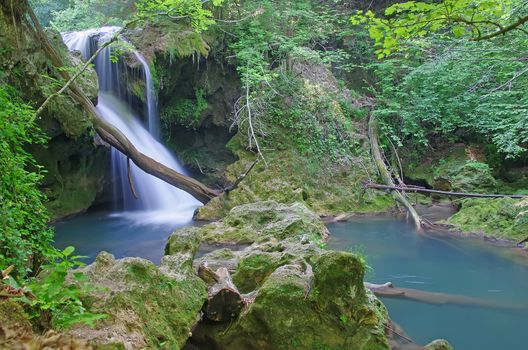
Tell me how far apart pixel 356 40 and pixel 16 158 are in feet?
51.7

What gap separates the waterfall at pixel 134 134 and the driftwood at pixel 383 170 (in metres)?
5.76

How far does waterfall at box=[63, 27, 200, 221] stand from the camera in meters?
11.3

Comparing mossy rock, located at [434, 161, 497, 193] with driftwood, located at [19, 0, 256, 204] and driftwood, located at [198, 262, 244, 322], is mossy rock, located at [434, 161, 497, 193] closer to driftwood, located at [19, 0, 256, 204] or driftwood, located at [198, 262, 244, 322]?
driftwood, located at [19, 0, 256, 204]

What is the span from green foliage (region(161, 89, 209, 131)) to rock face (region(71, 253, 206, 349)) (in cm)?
950

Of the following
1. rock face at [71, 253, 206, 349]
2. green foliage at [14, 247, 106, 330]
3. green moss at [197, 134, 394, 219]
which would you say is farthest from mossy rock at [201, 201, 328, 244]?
green foliage at [14, 247, 106, 330]

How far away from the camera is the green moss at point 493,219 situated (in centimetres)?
891

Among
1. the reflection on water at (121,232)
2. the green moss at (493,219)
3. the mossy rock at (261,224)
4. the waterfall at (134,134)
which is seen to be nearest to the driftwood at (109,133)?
the reflection on water at (121,232)

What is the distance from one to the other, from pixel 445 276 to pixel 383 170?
227 inches

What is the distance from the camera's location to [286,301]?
144 inches

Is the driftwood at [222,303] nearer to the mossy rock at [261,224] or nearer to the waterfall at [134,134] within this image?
the mossy rock at [261,224]

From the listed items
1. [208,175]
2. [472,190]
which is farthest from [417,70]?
[208,175]

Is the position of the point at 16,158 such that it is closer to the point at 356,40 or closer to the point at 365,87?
the point at 365,87

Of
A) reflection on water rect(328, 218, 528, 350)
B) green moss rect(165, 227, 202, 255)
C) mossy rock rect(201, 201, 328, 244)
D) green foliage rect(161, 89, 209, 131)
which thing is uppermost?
green foliage rect(161, 89, 209, 131)

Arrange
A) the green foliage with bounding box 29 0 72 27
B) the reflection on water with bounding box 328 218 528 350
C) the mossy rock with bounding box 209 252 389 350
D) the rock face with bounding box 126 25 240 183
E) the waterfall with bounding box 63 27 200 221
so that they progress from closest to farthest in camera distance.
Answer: the mossy rock with bounding box 209 252 389 350 → the reflection on water with bounding box 328 218 528 350 → the waterfall with bounding box 63 27 200 221 → the rock face with bounding box 126 25 240 183 → the green foliage with bounding box 29 0 72 27
